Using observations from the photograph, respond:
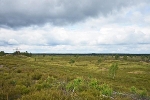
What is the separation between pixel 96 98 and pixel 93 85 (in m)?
4.01

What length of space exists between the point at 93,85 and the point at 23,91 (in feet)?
17.7

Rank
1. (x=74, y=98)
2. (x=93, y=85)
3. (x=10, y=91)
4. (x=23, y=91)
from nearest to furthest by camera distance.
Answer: (x=74, y=98)
(x=10, y=91)
(x=23, y=91)
(x=93, y=85)

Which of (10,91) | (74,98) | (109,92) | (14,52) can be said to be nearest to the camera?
(74,98)

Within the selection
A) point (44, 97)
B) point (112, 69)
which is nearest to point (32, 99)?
point (44, 97)

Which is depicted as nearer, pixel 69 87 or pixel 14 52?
pixel 69 87

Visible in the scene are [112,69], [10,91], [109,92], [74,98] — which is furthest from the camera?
[112,69]

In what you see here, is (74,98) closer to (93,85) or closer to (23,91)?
(23,91)

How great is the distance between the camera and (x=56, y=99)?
24.8 feet

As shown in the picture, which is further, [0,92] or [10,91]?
[10,91]

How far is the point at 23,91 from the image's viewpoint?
9.58m

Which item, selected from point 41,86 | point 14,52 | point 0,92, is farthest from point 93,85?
point 14,52

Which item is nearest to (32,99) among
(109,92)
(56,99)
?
(56,99)

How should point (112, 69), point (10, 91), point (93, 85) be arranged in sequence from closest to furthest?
1. point (10, 91)
2. point (93, 85)
3. point (112, 69)

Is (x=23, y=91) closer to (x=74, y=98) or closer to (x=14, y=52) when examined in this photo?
(x=74, y=98)
